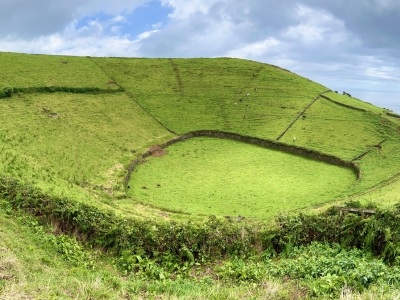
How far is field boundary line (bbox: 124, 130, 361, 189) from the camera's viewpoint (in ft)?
91.3

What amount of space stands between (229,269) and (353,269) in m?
3.52

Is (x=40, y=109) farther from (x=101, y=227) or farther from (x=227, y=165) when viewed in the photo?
(x=101, y=227)

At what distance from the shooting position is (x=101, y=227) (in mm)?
12578

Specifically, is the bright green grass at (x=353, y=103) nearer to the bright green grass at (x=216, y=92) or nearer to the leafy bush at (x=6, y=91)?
the bright green grass at (x=216, y=92)

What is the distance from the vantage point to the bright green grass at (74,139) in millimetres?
20784

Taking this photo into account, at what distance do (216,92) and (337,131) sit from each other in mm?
17563

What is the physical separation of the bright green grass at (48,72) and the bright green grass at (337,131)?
24.5 meters

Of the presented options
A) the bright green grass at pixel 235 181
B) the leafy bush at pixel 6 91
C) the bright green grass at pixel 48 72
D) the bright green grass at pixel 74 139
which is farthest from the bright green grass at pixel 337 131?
the leafy bush at pixel 6 91

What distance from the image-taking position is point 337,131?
34500 mm

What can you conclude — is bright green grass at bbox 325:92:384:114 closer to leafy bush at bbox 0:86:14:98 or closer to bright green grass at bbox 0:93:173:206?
bright green grass at bbox 0:93:173:206

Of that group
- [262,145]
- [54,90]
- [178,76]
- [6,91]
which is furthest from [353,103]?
[6,91]

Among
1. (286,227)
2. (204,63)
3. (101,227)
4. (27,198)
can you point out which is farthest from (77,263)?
(204,63)

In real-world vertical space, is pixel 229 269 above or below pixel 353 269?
below

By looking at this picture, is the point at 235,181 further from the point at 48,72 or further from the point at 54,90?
the point at 48,72
